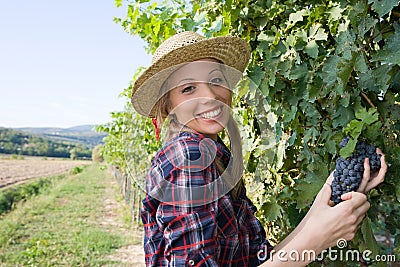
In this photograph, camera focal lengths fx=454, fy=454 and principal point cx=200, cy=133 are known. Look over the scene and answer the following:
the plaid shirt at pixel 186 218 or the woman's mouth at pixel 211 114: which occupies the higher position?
the woman's mouth at pixel 211 114

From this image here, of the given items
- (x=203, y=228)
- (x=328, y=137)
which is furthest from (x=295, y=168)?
(x=203, y=228)

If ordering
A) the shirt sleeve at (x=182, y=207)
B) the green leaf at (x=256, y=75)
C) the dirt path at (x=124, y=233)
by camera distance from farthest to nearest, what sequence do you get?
the dirt path at (x=124, y=233), the green leaf at (x=256, y=75), the shirt sleeve at (x=182, y=207)

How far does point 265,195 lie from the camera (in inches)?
90.6

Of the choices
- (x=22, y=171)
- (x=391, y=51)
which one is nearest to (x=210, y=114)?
(x=391, y=51)

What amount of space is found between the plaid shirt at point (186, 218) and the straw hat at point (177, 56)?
11.5 inches

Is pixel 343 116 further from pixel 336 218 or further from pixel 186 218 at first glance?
pixel 186 218

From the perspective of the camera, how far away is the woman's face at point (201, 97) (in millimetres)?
1561

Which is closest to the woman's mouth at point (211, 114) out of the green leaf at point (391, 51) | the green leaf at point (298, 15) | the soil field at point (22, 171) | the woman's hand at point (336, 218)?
the woman's hand at point (336, 218)

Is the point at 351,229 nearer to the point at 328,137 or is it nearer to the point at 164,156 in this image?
the point at 328,137

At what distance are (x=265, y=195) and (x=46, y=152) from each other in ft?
277

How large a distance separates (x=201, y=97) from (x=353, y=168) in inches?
22.3

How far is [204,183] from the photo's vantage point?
136cm

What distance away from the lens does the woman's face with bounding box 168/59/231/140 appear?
156 cm

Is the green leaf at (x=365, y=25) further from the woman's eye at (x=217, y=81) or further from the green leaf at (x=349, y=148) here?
the woman's eye at (x=217, y=81)
